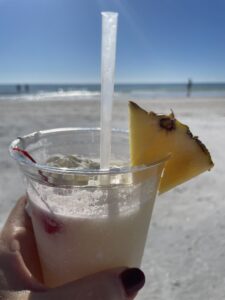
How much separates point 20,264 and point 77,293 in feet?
1.01

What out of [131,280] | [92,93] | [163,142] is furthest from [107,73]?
[92,93]

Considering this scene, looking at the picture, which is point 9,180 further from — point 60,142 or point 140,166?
point 140,166

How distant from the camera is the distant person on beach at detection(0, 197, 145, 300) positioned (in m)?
0.92

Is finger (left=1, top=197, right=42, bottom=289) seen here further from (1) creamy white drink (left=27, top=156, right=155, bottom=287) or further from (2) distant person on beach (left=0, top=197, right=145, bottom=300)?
(1) creamy white drink (left=27, top=156, right=155, bottom=287)

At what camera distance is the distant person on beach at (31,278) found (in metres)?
0.92

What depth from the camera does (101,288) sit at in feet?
3.03

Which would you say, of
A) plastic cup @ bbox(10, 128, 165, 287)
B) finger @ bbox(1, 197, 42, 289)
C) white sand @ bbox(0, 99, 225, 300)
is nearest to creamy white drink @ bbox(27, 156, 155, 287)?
plastic cup @ bbox(10, 128, 165, 287)

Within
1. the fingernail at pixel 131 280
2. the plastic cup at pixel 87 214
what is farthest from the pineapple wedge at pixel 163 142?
the fingernail at pixel 131 280

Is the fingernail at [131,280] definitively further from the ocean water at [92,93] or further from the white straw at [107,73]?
the ocean water at [92,93]

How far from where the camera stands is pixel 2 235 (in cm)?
130

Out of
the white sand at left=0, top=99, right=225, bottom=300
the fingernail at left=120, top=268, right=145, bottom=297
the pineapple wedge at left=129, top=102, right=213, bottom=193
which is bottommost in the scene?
the white sand at left=0, top=99, right=225, bottom=300

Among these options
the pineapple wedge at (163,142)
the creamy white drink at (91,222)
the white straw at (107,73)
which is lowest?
the creamy white drink at (91,222)

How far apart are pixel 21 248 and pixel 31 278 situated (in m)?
0.17

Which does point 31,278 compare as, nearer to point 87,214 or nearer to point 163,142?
point 87,214
